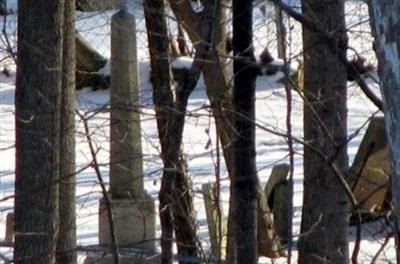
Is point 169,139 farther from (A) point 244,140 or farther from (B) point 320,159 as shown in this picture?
(B) point 320,159

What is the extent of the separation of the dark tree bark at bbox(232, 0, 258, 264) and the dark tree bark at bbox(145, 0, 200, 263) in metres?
0.25

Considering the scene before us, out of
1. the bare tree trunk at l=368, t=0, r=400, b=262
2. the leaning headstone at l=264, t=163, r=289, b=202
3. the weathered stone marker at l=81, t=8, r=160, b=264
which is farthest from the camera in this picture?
the leaning headstone at l=264, t=163, r=289, b=202

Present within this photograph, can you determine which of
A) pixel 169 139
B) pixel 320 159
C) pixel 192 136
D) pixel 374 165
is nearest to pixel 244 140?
pixel 169 139

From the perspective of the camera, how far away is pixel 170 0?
822 centimetres

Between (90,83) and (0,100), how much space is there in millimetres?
1948

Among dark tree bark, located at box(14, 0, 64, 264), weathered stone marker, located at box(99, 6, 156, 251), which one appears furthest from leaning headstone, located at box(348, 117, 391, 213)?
dark tree bark, located at box(14, 0, 64, 264)

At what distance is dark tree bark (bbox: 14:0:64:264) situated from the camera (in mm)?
6988

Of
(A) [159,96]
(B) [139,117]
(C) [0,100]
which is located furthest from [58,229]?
(C) [0,100]

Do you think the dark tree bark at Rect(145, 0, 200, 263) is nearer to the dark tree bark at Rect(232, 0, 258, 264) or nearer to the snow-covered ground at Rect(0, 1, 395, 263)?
the snow-covered ground at Rect(0, 1, 395, 263)

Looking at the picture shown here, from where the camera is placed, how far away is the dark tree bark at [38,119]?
6988 mm

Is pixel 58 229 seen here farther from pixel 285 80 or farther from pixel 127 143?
pixel 285 80

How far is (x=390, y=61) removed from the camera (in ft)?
8.93

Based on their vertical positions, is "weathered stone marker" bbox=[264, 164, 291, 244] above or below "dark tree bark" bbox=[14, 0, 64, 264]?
below

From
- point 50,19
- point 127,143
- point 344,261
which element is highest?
point 50,19
